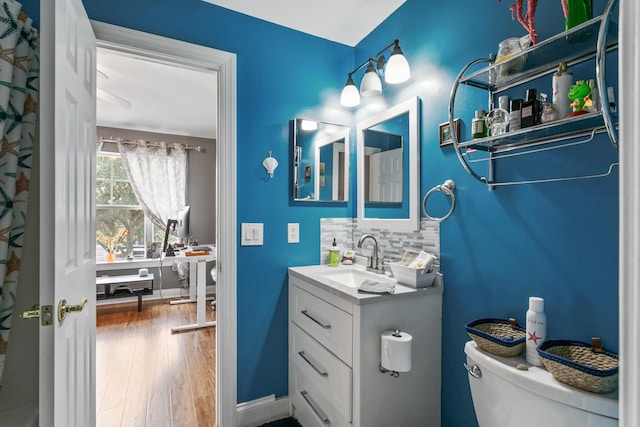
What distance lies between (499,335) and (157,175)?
4784 mm

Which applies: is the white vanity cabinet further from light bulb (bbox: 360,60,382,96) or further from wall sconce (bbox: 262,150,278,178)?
light bulb (bbox: 360,60,382,96)

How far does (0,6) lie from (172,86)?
6.09 feet

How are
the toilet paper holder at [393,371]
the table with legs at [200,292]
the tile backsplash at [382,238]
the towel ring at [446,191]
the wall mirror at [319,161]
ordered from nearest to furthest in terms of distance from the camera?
the toilet paper holder at [393,371]
the towel ring at [446,191]
the tile backsplash at [382,238]
the wall mirror at [319,161]
the table with legs at [200,292]

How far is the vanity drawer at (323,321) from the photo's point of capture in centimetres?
143

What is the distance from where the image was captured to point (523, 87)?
4.13 ft

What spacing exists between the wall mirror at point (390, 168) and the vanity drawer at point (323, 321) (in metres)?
0.61

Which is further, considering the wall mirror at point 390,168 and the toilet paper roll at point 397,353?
the wall mirror at point 390,168

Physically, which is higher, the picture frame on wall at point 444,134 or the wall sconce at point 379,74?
the wall sconce at point 379,74

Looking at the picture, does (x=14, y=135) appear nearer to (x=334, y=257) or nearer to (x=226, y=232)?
(x=226, y=232)

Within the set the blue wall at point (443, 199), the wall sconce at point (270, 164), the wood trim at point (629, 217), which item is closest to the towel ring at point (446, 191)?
the blue wall at point (443, 199)

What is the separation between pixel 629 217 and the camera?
17.8 inches

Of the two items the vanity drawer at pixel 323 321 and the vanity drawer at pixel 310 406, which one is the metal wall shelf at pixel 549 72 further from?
the vanity drawer at pixel 310 406

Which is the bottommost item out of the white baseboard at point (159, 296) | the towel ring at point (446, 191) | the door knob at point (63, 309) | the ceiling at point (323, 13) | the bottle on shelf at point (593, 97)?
the white baseboard at point (159, 296)

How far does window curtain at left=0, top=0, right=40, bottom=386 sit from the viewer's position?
4.19 ft
